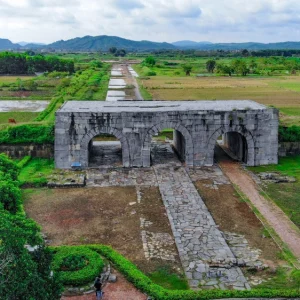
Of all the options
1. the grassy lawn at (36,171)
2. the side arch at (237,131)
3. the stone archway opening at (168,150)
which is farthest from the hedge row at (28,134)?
the side arch at (237,131)

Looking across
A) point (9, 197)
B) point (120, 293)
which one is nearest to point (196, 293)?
point (120, 293)

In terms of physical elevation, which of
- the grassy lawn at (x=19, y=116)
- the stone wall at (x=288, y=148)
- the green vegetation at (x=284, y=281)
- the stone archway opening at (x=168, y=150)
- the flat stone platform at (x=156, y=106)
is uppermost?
the flat stone platform at (x=156, y=106)

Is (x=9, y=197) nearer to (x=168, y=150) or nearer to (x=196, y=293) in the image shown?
(x=196, y=293)

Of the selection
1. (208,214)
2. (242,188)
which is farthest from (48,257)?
(242,188)

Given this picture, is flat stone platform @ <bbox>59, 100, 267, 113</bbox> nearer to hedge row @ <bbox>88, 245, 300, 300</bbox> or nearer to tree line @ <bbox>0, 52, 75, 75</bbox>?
hedge row @ <bbox>88, 245, 300, 300</bbox>

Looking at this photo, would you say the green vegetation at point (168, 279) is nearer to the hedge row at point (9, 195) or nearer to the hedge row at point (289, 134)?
the hedge row at point (9, 195)

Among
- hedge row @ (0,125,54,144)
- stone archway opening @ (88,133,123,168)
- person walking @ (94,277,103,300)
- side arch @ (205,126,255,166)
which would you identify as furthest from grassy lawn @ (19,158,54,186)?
person walking @ (94,277,103,300)
